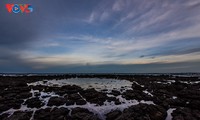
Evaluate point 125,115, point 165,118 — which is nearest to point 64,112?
point 125,115

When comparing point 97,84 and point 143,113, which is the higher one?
point 97,84

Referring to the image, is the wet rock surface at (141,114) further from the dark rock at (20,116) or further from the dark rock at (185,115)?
the dark rock at (20,116)

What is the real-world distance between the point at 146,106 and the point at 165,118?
341 centimetres

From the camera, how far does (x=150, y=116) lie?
21.6m

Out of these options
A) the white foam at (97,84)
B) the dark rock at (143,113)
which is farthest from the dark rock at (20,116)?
the white foam at (97,84)

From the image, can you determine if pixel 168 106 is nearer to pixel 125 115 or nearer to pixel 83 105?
pixel 125 115

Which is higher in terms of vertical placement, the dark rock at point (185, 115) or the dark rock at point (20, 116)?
the dark rock at point (20, 116)

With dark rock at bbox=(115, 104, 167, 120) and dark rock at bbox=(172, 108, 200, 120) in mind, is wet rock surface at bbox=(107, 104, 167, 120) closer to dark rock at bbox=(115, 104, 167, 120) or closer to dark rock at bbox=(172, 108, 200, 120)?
dark rock at bbox=(115, 104, 167, 120)

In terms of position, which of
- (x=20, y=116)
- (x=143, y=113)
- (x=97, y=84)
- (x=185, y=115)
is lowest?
(x=185, y=115)

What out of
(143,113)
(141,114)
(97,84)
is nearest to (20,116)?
(141,114)

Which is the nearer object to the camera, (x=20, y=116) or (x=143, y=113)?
(x=20, y=116)

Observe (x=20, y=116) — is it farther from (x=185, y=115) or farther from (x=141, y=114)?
(x=185, y=115)

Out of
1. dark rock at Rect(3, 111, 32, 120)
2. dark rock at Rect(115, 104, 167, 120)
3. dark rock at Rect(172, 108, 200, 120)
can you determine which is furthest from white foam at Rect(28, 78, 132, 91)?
dark rock at Rect(3, 111, 32, 120)

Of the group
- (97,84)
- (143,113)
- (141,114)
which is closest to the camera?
(141,114)
